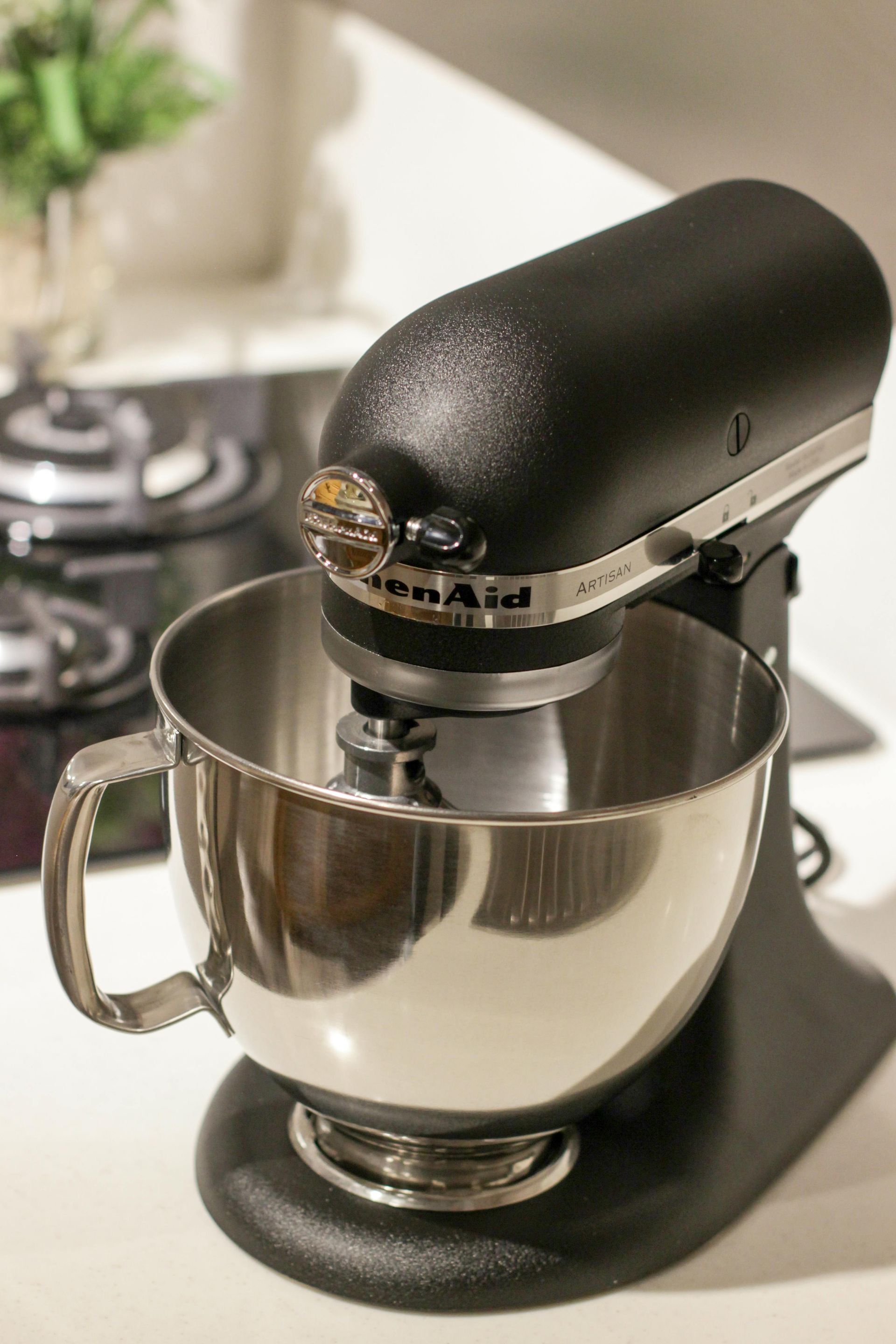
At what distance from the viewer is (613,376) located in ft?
1.41

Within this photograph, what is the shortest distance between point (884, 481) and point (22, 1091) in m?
0.57

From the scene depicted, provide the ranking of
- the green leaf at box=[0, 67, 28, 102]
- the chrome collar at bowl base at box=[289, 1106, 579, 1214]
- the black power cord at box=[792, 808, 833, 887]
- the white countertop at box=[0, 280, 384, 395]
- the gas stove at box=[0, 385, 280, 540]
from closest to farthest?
1. the chrome collar at bowl base at box=[289, 1106, 579, 1214]
2. the black power cord at box=[792, 808, 833, 887]
3. the gas stove at box=[0, 385, 280, 540]
4. the green leaf at box=[0, 67, 28, 102]
5. the white countertop at box=[0, 280, 384, 395]

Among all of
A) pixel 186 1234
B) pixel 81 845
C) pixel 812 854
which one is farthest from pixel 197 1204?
pixel 812 854

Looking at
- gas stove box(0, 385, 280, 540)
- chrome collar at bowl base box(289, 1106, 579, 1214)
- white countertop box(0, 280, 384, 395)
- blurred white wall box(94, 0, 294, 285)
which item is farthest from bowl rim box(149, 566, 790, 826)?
blurred white wall box(94, 0, 294, 285)

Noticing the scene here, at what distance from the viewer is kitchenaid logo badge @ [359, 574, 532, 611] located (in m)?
0.42

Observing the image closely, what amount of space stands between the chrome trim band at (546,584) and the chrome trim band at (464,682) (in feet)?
0.06

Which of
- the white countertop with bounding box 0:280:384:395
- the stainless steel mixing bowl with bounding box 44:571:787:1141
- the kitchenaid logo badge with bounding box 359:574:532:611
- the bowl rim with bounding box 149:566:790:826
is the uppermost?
the kitchenaid logo badge with bounding box 359:574:532:611

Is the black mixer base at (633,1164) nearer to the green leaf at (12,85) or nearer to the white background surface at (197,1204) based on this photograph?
the white background surface at (197,1204)

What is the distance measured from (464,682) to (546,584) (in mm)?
38

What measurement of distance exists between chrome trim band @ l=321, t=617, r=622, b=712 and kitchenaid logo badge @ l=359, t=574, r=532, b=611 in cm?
2

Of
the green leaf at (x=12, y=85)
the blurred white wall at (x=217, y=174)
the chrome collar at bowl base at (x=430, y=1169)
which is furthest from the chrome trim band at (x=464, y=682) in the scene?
the blurred white wall at (x=217, y=174)

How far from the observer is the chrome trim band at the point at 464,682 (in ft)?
1.41

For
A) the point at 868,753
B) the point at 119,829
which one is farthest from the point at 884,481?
the point at 119,829

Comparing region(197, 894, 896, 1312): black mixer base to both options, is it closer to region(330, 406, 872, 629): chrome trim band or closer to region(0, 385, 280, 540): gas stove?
region(330, 406, 872, 629): chrome trim band
